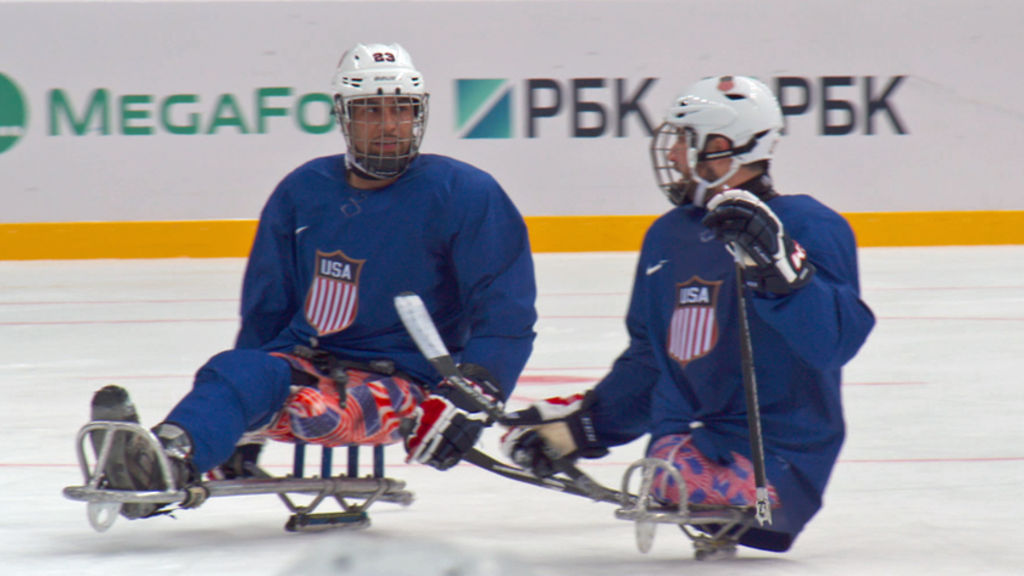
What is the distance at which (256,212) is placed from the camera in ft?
28.5

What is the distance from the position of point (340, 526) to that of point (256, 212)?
6238mm

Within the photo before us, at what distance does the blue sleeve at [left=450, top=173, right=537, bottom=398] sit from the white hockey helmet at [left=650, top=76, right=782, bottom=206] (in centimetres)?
34

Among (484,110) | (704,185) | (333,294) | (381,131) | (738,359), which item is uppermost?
(484,110)

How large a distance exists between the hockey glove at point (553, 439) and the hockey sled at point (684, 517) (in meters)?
0.18

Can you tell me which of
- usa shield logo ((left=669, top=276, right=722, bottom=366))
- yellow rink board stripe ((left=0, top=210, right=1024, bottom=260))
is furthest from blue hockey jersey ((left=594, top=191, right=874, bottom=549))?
yellow rink board stripe ((left=0, top=210, right=1024, bottom=260))

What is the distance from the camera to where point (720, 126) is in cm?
236

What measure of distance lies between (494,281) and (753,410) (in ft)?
1.87

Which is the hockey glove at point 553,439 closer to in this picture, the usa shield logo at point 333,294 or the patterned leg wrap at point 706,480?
the patterned leg wrap at point 706,480

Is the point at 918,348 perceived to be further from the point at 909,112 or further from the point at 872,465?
the point at 909,112

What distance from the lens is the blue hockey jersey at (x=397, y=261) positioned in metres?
2.62

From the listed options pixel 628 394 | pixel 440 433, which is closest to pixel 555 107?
pixel 628 394

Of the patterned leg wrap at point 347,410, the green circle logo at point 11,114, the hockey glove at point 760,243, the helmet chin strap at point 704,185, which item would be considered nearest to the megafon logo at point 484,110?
the green circle logo at point 11,114

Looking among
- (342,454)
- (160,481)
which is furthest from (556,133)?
(160,481)

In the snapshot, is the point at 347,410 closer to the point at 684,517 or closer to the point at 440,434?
the point at 440,434
